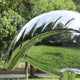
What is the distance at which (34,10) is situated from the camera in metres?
11.9

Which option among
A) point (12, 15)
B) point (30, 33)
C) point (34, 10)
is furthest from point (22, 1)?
point (30, 33)

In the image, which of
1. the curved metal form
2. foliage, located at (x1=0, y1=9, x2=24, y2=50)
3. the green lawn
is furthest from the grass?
foliage, located at (x1=0, y1=9, x2=24, y2=50)

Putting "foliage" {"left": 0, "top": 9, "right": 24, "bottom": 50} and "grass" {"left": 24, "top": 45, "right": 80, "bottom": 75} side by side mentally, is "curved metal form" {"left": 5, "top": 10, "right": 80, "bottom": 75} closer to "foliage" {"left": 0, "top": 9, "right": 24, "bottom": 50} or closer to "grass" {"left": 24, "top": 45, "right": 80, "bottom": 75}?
"grass" {"left": 24, "top": 45, "right": 80, "bottom": 75}

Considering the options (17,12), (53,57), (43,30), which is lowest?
(53,57)

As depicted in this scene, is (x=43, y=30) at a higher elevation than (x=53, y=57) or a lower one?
higher

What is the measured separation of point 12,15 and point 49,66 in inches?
270

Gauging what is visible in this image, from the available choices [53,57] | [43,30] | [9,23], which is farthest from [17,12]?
[53,57]

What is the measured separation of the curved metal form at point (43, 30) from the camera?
422 cm

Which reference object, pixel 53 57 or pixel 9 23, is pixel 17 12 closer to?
pixel 9 23

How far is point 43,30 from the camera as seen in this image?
4.30 m

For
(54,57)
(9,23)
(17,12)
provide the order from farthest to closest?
(17,12)
(9,23)
(54,57)

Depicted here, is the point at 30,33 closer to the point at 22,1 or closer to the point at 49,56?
the point at 49,56

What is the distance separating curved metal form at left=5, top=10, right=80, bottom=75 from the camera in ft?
13.9

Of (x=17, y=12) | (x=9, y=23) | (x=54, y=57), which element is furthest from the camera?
(x=17, y=12)
